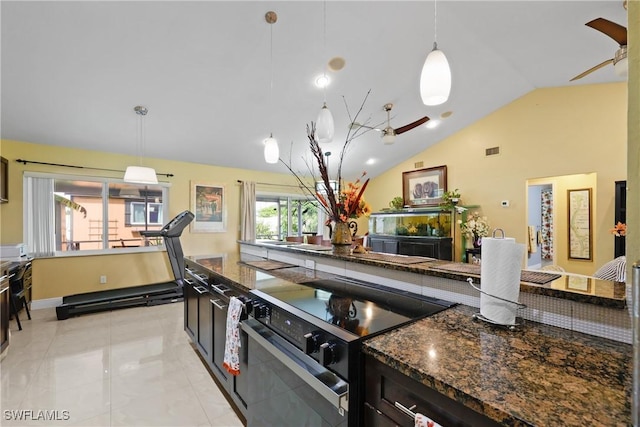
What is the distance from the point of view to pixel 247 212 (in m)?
5.49

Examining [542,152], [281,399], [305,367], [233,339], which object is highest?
[542,152]

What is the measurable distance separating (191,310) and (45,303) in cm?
286

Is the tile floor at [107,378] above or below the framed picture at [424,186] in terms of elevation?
below

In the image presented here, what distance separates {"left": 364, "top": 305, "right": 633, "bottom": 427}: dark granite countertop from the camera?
591mm

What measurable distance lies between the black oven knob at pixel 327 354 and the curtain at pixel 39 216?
473cm

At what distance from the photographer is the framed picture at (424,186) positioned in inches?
228

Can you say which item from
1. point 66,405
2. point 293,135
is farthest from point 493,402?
point 293,135

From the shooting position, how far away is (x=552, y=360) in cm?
79

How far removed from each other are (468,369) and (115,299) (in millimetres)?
4424

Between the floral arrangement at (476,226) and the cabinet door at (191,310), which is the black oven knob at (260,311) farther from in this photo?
the floral arrangement at (476,226)

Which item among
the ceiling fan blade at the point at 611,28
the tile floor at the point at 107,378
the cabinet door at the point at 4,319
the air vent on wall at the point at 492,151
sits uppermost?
the ceiling fan blade at the point at 611,28

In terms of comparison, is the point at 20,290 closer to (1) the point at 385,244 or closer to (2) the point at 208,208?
(2) the point at 208,208

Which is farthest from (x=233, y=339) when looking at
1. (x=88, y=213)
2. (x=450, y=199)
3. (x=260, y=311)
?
(x=450, y=199)

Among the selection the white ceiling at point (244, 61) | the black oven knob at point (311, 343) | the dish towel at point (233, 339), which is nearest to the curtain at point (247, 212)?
the white ceiling at point (244, 61)
